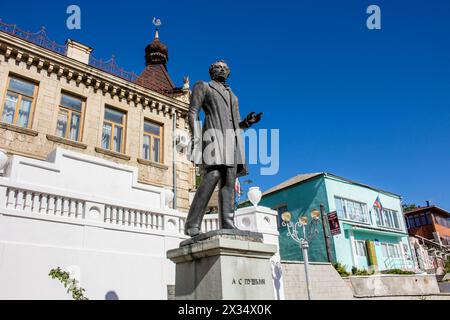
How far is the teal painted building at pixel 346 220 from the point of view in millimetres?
24250

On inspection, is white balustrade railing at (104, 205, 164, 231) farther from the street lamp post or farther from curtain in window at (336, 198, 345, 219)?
curtain in window at (336, 198, 345, 219)

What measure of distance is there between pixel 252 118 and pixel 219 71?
35.6 inches

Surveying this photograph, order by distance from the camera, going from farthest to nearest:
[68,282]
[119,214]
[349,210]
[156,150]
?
[349,210] → [156,150] → [119,214] → [68,282]

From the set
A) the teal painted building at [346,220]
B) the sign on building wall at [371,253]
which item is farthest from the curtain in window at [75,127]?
the sign on building wall at [371,253]

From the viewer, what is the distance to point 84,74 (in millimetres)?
14320

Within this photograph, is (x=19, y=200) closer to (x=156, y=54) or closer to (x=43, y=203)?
(x=43, y=203)

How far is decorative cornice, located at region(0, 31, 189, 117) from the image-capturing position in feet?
41.2

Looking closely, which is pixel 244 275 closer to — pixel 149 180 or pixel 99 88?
pixel 149 180

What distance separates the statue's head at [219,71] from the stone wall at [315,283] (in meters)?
8.16

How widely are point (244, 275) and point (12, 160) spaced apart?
7133mm

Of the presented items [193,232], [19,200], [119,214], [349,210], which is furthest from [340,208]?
[193,232]

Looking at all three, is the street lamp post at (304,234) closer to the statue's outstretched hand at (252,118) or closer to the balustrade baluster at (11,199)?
the statue's outstretched hand at (252,118)
